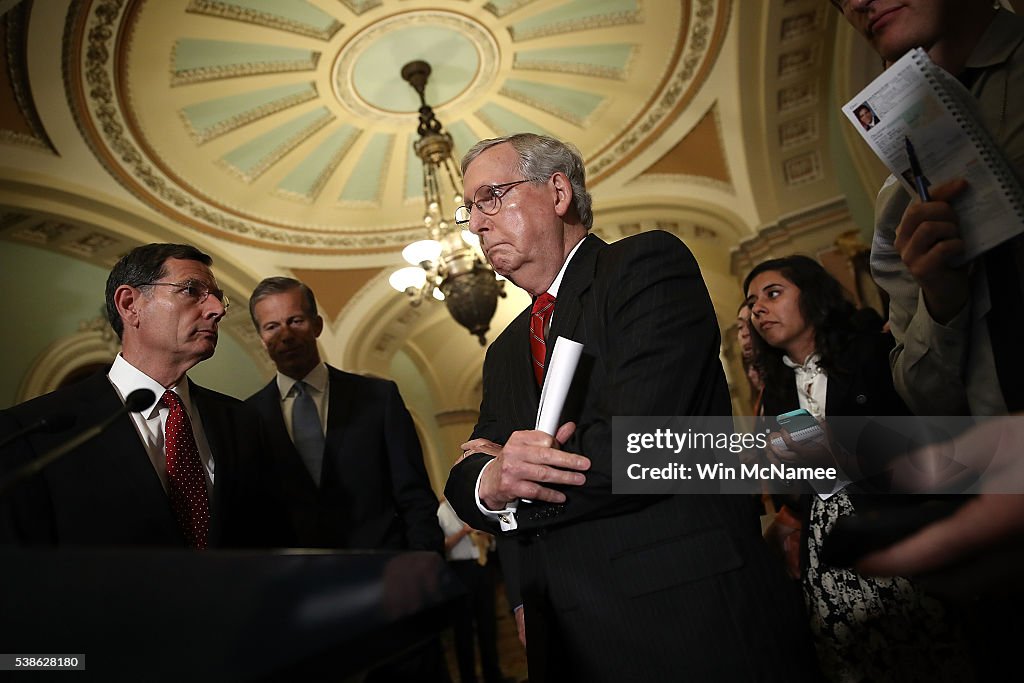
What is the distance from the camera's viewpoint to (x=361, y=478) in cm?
233

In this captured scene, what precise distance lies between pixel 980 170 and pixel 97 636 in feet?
4.07

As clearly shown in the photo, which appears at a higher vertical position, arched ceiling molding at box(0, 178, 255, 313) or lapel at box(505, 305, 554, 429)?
arched ceiling molding at box(0, 178, 255, 313)

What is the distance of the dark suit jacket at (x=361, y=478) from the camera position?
224 cm

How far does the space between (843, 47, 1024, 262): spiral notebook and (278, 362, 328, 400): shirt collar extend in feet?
7.11

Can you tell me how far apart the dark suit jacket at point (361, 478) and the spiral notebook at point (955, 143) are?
1.81 metres

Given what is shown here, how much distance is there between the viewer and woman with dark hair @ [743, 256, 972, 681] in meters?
1.66

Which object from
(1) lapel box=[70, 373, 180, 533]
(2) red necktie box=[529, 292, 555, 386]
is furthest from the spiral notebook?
(1) lapel box=[70, 373, 180, 533]

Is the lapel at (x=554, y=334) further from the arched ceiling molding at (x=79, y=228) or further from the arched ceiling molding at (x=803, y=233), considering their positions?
the arched ceiling molding at (x=79, y=228)

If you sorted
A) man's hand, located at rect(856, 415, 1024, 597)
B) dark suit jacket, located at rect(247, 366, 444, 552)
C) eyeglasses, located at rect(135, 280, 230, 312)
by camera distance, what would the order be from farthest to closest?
1. dark suit jacket, located at rect(247, 366, 444, 552)
2. eyeglasses, located at rect(135, 280, 230, 312)
3. man's hand, located at rect(856, 415, 1024, 597)

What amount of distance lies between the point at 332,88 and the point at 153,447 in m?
5.44

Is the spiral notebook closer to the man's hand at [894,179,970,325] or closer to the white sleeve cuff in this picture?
the man's hand at [894,179,970,325]

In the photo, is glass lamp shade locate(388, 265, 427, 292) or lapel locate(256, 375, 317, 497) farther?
Result: glass lamp shade locate(388, 265, 427, 292)

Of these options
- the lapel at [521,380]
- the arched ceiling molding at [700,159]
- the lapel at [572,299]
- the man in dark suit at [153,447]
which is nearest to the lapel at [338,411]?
the man in dark suit at [153,447]

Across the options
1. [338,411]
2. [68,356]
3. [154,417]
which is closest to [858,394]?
[338,411]
